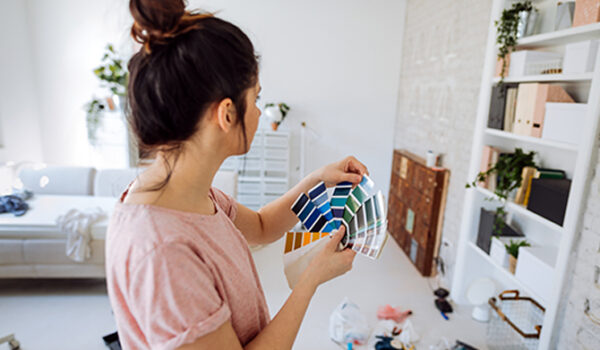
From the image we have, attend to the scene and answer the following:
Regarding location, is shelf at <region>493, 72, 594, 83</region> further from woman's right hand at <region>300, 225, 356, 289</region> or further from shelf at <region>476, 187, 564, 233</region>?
woman's right hand at <region>300, 225, 356, 289</region>

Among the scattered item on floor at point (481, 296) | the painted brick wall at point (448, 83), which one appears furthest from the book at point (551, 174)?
the scattered item on floor at point (481, 296)

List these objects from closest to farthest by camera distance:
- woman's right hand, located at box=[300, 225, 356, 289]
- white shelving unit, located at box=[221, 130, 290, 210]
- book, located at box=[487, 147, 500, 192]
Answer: woman's right hand, located at box=[300, 225, 356, 289]
book, located at box=[487, 147, 500, 192]
white shelving unit, located at box=[221, 130, 290, 210]

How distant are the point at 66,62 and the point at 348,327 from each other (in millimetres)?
4458

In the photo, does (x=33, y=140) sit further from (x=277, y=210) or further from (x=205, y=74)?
(x=205, y=74)

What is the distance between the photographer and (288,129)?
444 centimetres

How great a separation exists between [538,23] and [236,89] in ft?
7.43

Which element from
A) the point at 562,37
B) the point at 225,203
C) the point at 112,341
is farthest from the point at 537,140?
the point at 112,341

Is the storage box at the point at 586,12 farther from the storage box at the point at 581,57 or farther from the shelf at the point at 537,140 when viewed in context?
the shelf at the point at 537,140

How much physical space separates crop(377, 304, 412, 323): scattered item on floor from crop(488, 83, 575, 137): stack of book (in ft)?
4.55

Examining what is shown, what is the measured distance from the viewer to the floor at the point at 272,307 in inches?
86.0

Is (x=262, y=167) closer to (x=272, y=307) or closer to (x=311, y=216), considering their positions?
(x=272, y=307)

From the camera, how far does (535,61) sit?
1.97m

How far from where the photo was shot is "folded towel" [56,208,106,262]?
95.6 inches

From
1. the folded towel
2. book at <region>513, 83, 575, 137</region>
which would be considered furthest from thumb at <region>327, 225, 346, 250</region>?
the folded towel
